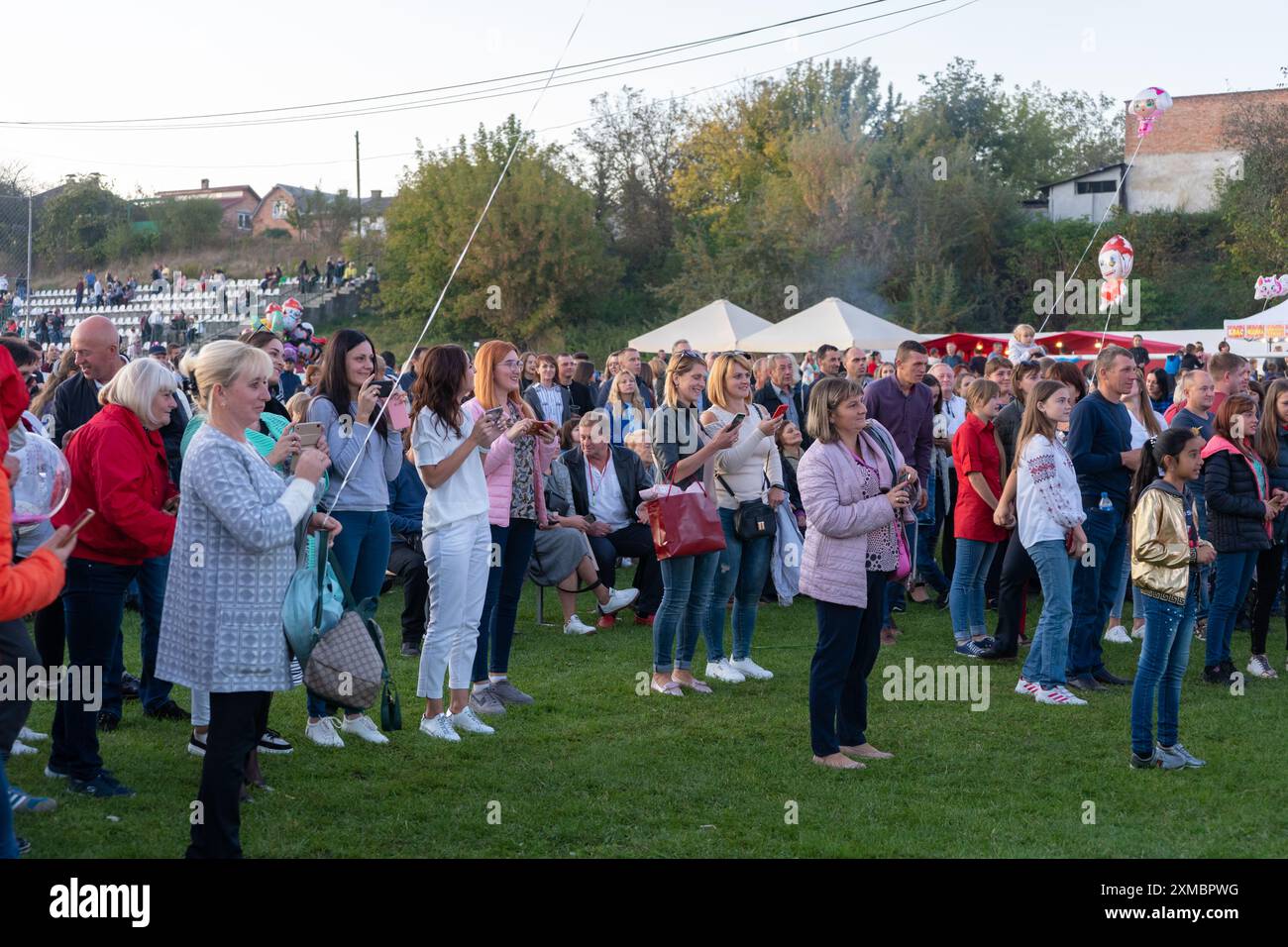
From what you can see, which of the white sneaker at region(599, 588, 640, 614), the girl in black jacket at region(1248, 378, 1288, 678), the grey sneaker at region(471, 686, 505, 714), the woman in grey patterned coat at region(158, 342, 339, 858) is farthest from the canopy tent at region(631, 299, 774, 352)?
the woman in grey patterned coat at region(158, 342, 339, 858)

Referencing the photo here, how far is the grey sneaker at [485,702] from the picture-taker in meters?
7.14

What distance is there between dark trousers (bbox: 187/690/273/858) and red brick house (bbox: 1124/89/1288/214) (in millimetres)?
46083

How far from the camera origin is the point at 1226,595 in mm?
8008

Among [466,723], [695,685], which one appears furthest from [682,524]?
[466,723]

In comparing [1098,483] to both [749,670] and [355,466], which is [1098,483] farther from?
[355,466]

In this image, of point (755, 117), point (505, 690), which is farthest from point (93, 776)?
point (755, 117)

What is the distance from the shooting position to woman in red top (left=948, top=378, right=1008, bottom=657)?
8.93 m

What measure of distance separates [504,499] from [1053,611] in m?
3.39

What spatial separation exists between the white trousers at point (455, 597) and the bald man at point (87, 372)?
1901 mm

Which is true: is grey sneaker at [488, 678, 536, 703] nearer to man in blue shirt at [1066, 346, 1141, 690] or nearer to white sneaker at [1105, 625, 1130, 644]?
man in blue shirt at [1066, 346, 1141, 690]

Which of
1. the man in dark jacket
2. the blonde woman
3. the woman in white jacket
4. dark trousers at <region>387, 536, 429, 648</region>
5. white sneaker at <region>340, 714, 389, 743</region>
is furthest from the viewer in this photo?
the blonde woman

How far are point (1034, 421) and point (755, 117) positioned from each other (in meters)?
44.3
